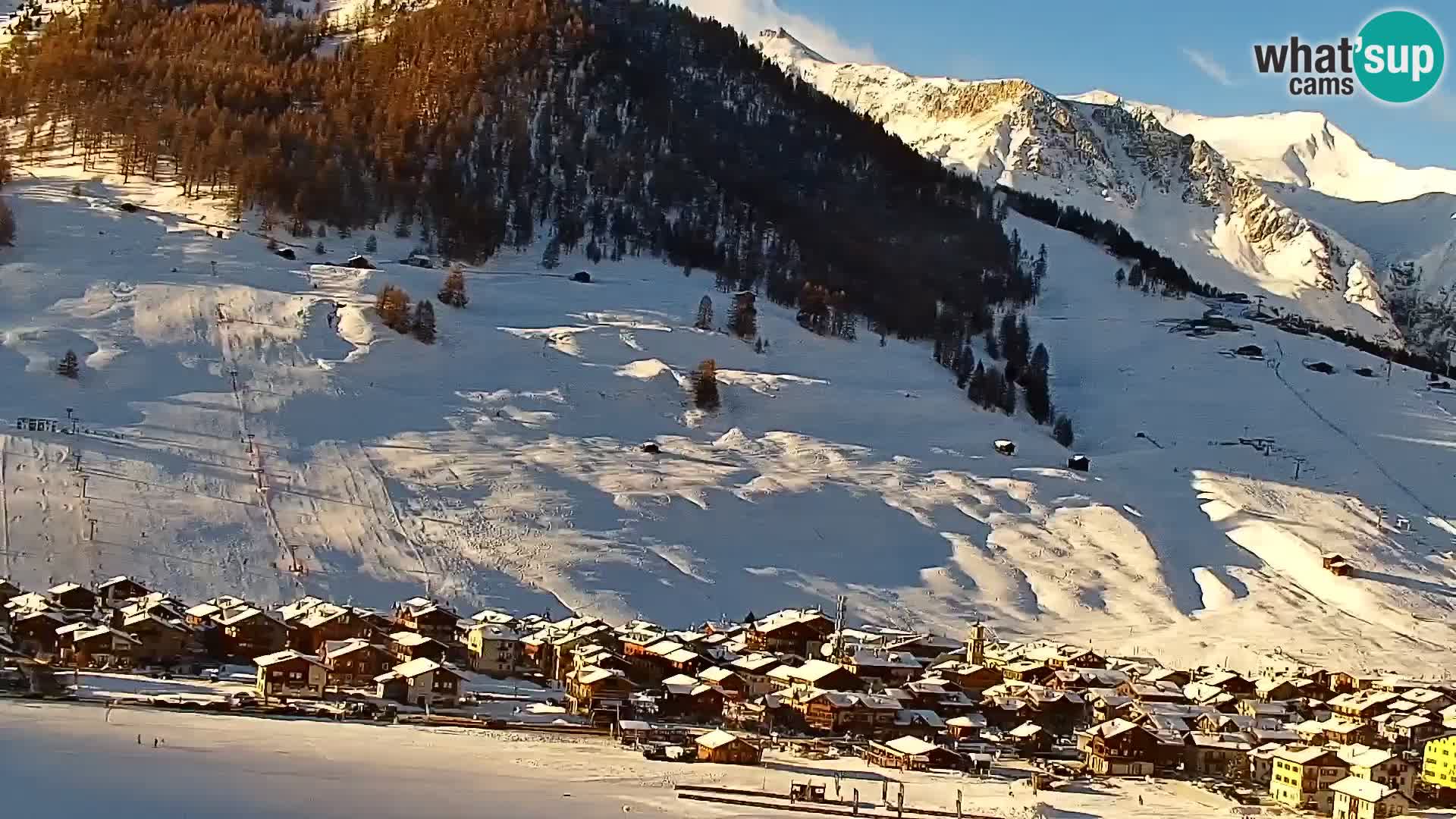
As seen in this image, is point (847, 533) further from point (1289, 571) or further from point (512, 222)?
point (512, 222)

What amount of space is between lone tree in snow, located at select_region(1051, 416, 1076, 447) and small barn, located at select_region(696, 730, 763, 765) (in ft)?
126

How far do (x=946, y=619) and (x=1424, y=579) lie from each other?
48.5 ft

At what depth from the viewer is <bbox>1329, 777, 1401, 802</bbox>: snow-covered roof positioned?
22828 mm

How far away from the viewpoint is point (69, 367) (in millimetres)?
46594

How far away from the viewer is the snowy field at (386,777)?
57.3ft

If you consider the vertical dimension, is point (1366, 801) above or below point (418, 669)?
above

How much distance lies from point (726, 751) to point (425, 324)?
34.8 metres

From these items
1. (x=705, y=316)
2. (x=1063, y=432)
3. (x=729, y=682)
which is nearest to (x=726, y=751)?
(x=729, y=682)

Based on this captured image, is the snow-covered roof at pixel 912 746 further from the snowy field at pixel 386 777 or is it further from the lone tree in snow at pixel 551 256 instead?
the lone tree in snow at pixel 551 256

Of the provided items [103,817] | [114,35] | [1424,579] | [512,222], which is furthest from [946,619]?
[114,35]

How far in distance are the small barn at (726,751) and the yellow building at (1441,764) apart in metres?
11.1

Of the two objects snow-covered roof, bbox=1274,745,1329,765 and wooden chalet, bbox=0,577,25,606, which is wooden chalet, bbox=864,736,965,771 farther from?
wooden chalet, bbox=0,577,25,606

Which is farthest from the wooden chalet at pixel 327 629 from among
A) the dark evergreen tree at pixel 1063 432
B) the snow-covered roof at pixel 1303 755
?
the dark evergreen tree at pixel 1063 432

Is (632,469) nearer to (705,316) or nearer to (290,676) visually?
(705,316)
